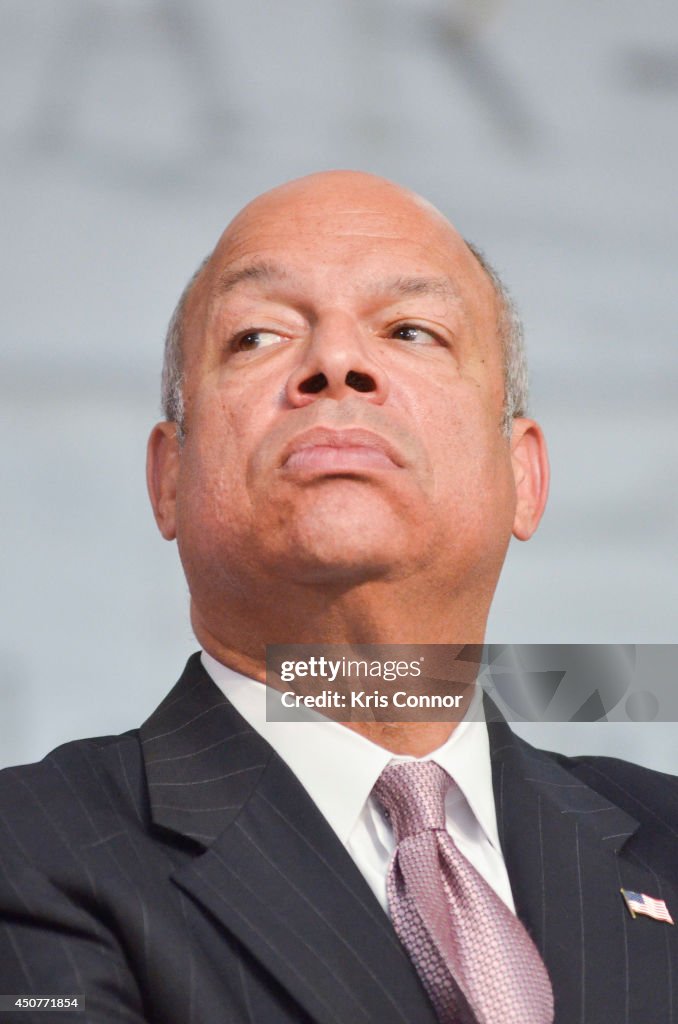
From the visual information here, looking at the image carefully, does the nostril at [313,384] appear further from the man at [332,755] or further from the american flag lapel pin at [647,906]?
the american flag lapel pin at [647,906]

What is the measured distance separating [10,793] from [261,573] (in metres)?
0.36

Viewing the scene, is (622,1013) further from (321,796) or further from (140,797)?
(140,797)

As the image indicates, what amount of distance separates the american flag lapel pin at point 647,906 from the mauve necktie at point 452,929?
176 millimetres

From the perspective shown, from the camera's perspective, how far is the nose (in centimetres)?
157

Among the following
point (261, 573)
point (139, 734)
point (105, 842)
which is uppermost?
point (261, 573)

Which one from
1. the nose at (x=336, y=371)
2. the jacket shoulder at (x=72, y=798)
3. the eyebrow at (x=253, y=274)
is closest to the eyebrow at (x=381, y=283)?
the eyebrow at (x=253, y=274)

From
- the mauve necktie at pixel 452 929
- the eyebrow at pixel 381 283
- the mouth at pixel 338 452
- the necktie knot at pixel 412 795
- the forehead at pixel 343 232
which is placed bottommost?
the mauve necktie at pixel 452 929

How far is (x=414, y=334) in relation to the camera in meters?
1.71

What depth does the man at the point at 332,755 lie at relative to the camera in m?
1.30

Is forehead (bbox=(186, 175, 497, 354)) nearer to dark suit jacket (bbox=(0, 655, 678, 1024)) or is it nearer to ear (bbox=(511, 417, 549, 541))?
ear (bbox=(511, 417, 549, 541))

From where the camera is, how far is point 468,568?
1643 millimetres

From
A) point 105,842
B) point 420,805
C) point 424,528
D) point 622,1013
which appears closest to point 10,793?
point 105,842

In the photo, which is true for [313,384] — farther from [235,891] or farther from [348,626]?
[235,891]

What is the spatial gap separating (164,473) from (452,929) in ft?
2.47
